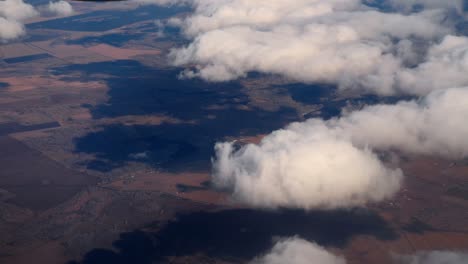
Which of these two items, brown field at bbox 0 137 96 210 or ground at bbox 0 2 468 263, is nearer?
ground at bbox 0 2 468 263

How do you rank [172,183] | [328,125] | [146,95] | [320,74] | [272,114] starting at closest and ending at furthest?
1. [172,183]
2. [328,125]
3. [272,114]
4. [146,95]
5. [320,74]

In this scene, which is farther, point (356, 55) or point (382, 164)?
point (356, 55)

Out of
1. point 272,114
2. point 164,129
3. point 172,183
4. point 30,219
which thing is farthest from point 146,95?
point 30,219

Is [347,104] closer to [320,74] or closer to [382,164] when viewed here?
[320,74]

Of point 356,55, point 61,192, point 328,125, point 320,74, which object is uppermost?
point 356,55

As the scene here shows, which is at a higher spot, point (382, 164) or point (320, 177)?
point (382, 164)

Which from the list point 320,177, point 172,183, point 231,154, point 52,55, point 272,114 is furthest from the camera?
point 52,55

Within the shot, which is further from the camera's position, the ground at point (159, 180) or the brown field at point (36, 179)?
the brown field at point (36, 179)

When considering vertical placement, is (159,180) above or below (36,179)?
above

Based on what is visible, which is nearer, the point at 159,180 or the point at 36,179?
the point at 36,179
